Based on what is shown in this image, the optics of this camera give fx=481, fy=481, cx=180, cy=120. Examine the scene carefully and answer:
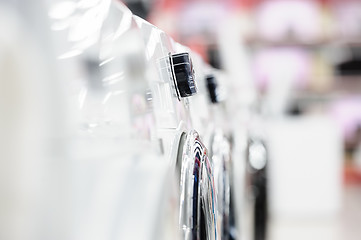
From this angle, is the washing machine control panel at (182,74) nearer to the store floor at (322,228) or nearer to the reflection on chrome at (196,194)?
the reflection on chrome at (196,194)

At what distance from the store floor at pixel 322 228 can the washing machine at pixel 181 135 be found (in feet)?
6.86

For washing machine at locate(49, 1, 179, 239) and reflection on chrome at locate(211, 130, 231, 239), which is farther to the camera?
reflection on chrome at locate(211, 130, 231, 239)

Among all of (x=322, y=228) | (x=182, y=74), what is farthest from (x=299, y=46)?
(x=182, y=74)

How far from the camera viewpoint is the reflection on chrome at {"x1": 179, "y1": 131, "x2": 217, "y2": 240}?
0.28 metres

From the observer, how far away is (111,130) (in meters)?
0.20

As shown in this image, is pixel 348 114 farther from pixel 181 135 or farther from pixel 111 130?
pixel 111 130

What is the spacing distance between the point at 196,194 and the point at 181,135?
39mm

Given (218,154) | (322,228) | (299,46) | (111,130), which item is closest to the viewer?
(111,130)

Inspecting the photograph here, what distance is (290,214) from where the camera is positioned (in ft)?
9.93

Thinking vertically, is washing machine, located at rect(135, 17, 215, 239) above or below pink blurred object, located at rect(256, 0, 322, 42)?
below

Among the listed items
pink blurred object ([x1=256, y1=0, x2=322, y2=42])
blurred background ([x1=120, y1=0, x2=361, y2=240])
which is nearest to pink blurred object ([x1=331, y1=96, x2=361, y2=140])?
blurred background ([x1=120, y1=0, x2=361, y2=240])

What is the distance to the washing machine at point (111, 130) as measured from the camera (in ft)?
0.52

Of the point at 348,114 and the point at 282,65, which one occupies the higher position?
the point at 282,65

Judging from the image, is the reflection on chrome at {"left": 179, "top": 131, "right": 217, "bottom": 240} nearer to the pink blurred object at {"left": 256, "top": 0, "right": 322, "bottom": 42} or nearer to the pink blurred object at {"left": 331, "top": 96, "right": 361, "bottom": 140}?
the pink blurred object at {"left": 256, "top": 0, "right": 322, "bottom": 42}
